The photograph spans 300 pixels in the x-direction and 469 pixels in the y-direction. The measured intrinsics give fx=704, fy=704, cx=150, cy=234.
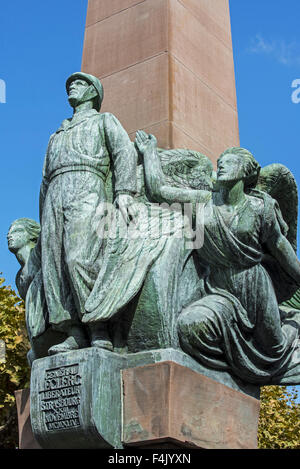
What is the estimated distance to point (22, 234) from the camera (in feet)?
22.7

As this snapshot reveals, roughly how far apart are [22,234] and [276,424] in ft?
40.8

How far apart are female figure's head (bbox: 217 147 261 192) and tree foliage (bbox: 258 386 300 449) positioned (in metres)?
12.2

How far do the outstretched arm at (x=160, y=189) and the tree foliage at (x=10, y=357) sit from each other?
7.56 meters

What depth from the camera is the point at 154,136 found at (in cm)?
673

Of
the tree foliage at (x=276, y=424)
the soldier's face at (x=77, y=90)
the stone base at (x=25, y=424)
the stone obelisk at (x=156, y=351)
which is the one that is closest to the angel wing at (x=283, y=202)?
the stone obelisk at (x=156, y=351)

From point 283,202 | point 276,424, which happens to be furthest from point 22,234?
point 276,424

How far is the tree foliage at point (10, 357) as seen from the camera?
535 inches

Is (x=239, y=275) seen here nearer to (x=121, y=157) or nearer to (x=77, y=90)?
(x=121, y=157)

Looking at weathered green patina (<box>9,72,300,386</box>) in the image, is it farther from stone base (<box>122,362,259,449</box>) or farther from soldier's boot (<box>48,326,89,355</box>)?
stone base (<box>122,362,259,449</box>)

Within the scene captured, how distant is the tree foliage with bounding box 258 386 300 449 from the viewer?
17.2m

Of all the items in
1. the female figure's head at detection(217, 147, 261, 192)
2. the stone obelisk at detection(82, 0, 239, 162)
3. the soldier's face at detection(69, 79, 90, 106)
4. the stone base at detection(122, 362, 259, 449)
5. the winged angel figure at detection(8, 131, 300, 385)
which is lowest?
the stone base at detection(122, 362, 259, 449)

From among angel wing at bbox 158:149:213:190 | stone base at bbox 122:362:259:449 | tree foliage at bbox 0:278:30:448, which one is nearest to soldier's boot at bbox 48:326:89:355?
stone base at bbox 122:362:259:449
